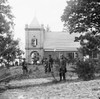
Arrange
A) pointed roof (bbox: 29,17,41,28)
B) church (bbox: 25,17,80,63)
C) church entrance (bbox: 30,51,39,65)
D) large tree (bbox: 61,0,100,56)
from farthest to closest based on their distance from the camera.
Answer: pointed roof (bbox: 29,17,41,28)
church (bbox: 25,17,80,63)
church entrance (bbox: 30,51,39,65)
large tree (bbox: 61,0,100,56)

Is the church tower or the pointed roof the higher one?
the pointed roof

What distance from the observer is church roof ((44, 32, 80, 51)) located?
146ft

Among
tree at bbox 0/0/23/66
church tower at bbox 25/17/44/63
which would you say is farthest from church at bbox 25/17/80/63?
tree at bbox 0/0/23/66

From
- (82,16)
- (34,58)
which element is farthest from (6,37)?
(34,58)

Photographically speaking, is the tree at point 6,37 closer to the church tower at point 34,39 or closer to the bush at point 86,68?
the bush at point 86,68

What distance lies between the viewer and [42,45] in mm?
45000

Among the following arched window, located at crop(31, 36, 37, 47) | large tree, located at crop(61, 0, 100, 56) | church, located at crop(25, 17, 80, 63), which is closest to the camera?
large tree, located at crop(61, 0, 100, 56)

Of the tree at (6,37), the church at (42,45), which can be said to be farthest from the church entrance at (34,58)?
the tree at (6,37)

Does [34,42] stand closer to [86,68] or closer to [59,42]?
[59,42]

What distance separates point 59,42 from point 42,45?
11.8 ft

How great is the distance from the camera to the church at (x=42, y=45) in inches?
1737

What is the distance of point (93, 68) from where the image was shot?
13.9m

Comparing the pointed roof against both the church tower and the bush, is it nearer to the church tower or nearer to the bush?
the church tower

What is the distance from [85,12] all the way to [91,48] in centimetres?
289
